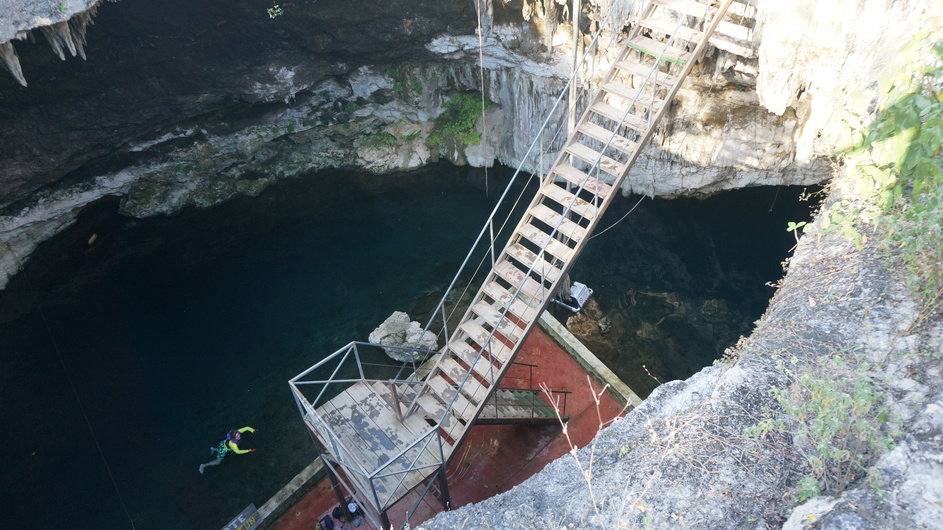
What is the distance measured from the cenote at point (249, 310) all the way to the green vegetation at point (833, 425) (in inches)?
325

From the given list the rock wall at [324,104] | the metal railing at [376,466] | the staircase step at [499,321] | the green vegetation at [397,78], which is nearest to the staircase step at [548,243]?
the staircase step at [499,321]

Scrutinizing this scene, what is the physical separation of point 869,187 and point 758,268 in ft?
32.1

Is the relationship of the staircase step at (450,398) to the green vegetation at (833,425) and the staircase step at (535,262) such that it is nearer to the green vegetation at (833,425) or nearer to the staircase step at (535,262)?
the staircase step at (535,262)

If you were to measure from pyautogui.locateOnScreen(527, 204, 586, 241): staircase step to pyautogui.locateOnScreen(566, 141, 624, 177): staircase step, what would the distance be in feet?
3.45

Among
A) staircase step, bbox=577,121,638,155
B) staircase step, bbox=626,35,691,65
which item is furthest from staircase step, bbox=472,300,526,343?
staircase step, bbox=626,35,691,65

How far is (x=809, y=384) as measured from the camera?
5.09 meters

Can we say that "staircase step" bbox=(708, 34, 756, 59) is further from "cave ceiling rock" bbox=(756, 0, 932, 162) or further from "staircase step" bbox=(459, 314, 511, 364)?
"staircase step" bbox=(459, 314, 511, 364)

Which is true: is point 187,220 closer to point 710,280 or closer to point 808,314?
point 710,280

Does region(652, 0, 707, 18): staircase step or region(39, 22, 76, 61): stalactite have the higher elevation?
region(652, 0, 707, 18): staircase step

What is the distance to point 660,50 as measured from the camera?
32.9ft

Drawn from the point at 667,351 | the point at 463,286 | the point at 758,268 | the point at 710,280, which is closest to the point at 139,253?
the point at 463,286

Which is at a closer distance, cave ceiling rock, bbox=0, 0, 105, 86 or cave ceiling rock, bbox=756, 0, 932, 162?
cave ceiling rock, bbox=756, 0, 932, 162

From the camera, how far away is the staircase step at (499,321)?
367 inches

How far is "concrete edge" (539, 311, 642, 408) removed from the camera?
11695 millimetres
